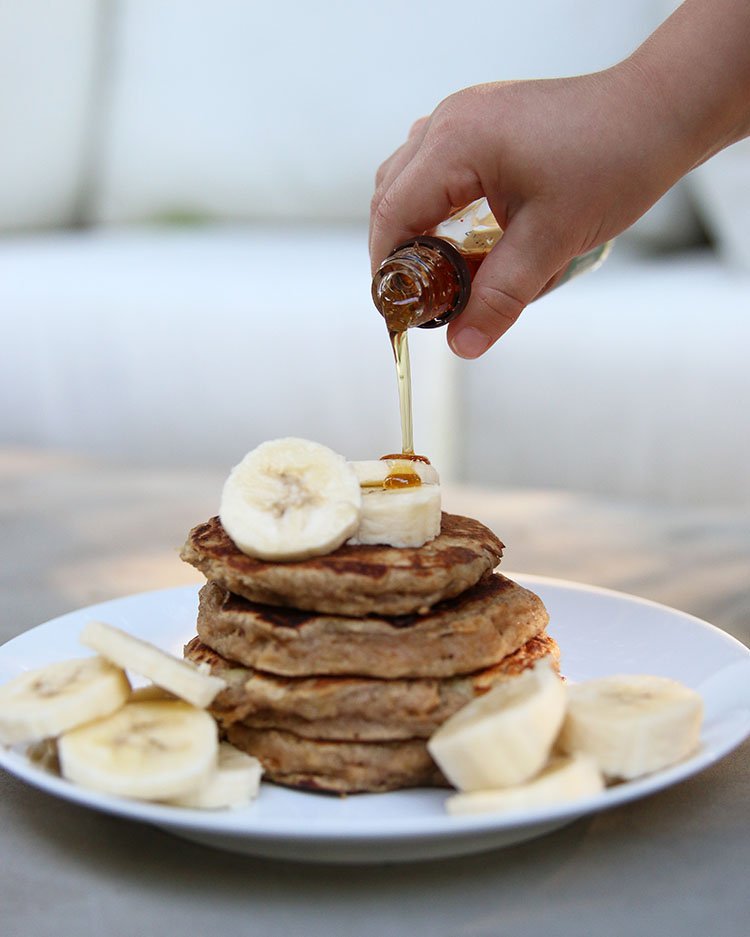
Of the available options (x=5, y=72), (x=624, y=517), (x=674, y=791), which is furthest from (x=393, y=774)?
(x=5, y=72)

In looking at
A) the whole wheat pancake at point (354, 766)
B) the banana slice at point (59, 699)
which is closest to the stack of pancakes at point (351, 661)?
the whole wheat pancake at point (354, 766)

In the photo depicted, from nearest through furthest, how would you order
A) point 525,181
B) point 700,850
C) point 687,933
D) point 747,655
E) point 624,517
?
1. point 687,933
2. point 700,850
3. point 747,655
4. point 525,181
5. point 624,517

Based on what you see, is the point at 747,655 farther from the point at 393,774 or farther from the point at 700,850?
the point at 393,774

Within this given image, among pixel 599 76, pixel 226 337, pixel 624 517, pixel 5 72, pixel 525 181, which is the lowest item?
pixel 624 517

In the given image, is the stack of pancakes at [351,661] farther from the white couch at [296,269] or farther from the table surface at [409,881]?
the white couch at [296,269]

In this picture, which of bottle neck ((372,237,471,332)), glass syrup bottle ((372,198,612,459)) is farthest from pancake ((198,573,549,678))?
bottle neck ((372,237,471,332))

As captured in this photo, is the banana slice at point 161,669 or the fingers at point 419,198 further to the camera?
the fingers at point 419,198

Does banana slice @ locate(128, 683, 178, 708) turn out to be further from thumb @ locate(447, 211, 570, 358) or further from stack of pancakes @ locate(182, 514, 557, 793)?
thumb @ locate(447, 211, 570, 358)
